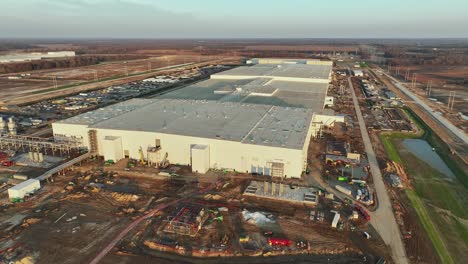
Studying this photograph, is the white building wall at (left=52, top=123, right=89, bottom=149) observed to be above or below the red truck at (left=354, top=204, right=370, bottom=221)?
above

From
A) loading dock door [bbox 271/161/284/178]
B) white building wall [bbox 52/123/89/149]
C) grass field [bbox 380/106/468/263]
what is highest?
white building wall [bbox 52/123/89/149]

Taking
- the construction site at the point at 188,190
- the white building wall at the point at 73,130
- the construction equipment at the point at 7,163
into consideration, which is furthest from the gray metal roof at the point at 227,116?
the construction equipment at the point at 7,163

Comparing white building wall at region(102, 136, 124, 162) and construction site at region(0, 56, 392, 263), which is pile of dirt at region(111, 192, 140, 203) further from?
white building wall at region(102, 136, 124, 162)

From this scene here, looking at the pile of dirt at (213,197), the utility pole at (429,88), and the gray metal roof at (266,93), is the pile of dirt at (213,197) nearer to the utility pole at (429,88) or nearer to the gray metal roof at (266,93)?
the gray metal roof at (266,93)

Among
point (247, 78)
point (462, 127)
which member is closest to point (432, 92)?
point (462, 127)

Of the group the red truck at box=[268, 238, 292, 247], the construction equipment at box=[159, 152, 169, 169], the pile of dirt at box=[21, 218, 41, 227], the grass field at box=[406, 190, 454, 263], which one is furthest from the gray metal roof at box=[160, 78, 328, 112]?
the pile of dirt at box=[21, 218, 41, 227]

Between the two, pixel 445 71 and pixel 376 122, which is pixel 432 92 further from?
pixel 445 71
